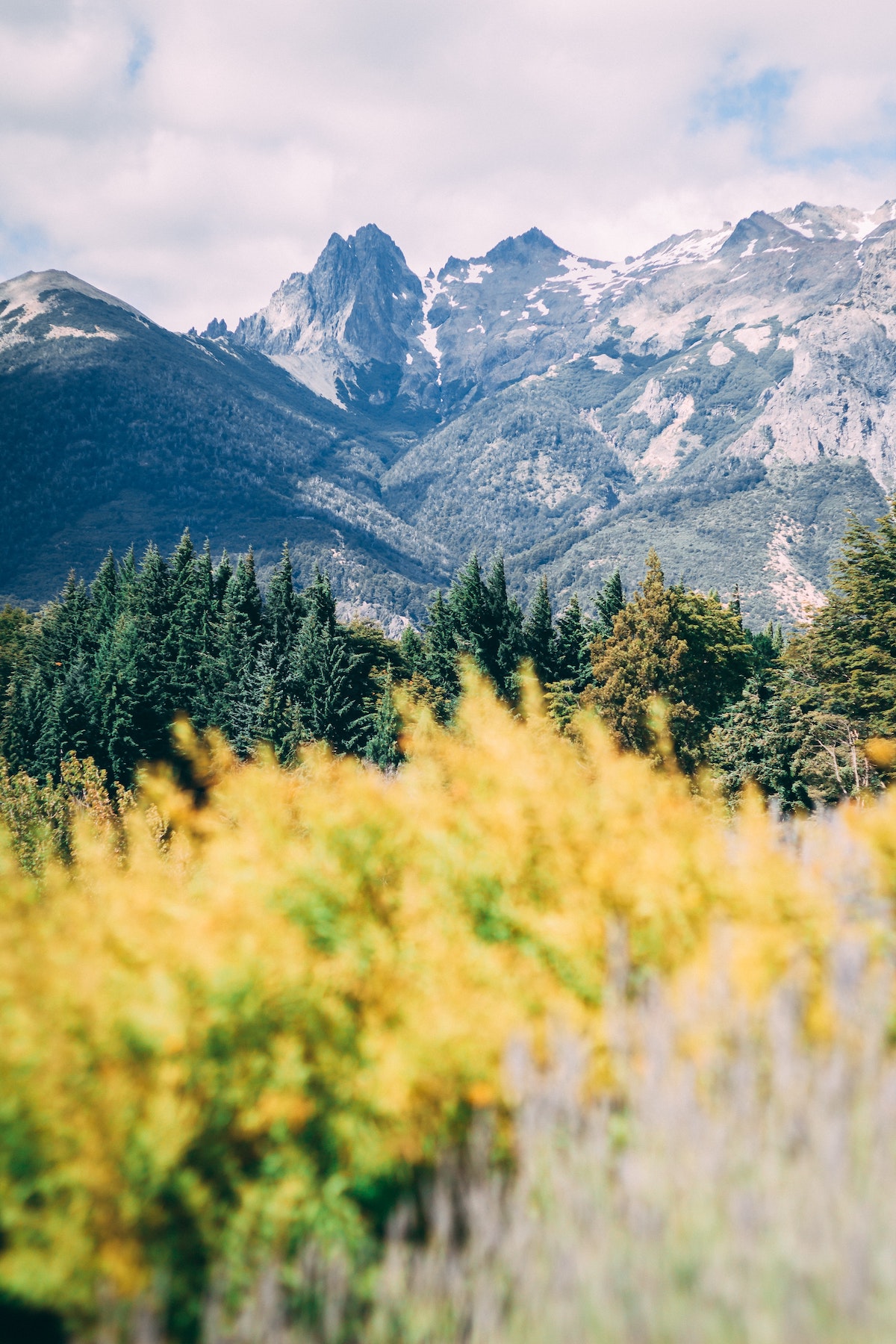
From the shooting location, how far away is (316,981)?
15.8 feet

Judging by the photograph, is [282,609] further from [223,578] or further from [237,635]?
[223,578]

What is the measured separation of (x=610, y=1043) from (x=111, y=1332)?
2.86 metres

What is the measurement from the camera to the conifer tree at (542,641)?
48906mm

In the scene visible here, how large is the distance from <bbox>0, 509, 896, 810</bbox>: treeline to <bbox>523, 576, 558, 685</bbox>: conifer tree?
126 millimetres

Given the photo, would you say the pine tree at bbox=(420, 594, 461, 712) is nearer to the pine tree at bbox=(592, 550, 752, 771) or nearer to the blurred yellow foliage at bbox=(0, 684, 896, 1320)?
the pine tree at bbox=(592, 550, 752, 771)

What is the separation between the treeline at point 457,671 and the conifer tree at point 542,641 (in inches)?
5.0

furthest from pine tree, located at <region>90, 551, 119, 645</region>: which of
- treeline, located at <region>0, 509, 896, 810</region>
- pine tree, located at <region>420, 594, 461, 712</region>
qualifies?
pine tree, located at <region>420, 594, 461, 712</region>

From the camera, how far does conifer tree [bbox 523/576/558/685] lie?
48906 mm

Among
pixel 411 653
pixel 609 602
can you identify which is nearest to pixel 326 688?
pixel 411 653

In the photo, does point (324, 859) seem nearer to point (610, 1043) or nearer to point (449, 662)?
point (610, 1043)

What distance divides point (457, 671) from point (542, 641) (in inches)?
252

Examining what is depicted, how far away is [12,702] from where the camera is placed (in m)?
51.8

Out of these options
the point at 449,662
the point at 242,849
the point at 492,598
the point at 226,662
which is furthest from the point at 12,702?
the point at 242,849

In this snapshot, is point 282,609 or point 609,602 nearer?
point 609,602
